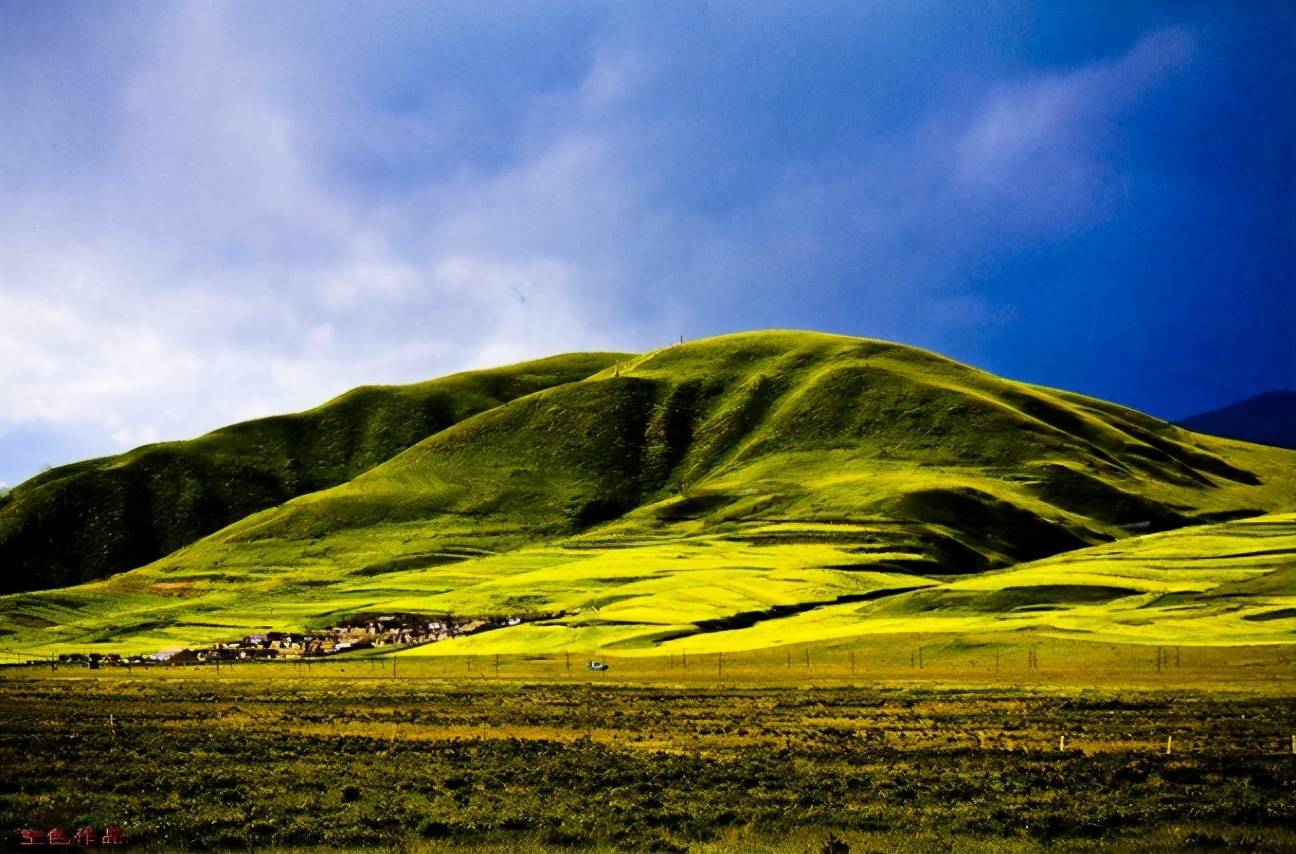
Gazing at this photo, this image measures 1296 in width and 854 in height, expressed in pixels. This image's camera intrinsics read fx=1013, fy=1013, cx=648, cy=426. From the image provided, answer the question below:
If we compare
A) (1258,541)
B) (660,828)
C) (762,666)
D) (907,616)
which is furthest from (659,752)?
(1258,541)

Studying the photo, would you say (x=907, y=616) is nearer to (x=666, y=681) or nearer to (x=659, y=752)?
(x=666, y=681)

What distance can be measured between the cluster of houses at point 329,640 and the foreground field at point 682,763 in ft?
128

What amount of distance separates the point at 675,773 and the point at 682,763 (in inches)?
104

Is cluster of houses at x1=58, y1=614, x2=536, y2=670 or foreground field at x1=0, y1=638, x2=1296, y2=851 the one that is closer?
foreground field at x1=0, y1=638, x2=1296, y2=851

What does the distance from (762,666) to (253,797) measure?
61.5 meters

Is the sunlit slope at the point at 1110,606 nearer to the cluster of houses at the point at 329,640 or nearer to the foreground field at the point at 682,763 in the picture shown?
the cluster of houses at the point at 329,640

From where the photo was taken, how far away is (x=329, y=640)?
4975 inches

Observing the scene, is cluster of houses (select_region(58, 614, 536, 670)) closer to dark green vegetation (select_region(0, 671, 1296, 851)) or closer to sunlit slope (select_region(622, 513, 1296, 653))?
sunlit slope (select_region(622, 513, 1296, 653))

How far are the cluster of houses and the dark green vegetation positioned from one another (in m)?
56.5

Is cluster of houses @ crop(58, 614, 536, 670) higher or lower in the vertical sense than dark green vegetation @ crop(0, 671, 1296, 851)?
lower

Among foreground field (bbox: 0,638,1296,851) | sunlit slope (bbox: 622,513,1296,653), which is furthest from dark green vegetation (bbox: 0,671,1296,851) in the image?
sunlit slope (bbox: 622,513,1296,653)

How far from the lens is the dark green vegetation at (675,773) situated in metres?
26.7

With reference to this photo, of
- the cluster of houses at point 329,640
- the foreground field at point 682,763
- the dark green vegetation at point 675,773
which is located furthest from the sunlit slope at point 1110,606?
the dark green vegetation at point 675,773

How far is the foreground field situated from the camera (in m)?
26.9
